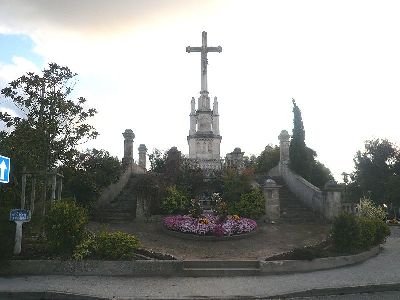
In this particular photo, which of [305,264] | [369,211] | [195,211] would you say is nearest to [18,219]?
[195,211]

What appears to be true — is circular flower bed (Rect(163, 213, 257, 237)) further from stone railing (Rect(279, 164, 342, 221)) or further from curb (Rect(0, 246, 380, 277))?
stone railing (Rect(279, 164, 342, 221))

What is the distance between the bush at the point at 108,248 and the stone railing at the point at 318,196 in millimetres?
9673

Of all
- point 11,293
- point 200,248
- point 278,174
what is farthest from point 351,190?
point 11,293

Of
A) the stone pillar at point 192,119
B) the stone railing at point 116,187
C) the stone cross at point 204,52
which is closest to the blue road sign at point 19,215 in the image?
the stone railing at point 116,187

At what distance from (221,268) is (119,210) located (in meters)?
9.23

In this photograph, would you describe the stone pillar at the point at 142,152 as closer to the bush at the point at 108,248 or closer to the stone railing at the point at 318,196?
the stone railing at the point at 318,196

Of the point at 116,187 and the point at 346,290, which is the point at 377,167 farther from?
the point at 346,290

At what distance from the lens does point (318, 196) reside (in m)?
19.9

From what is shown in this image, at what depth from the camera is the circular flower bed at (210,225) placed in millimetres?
15492

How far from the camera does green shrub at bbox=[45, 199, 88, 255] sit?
11391 mm

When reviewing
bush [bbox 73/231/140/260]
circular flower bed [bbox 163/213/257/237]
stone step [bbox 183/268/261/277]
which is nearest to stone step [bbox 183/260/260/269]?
stone step [bbox 183/268/261/277]

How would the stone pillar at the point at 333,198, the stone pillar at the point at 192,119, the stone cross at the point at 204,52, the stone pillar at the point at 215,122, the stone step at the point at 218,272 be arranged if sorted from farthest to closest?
1. the stone pillar at the point at 192,119
2. the stone pillar at the point at 215,122
3. the stone cross at the point at 204,52
4. the stone pillar at the point at 333,198
5. the stone step at the point at 218,272

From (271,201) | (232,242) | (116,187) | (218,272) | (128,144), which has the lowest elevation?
(218,272)

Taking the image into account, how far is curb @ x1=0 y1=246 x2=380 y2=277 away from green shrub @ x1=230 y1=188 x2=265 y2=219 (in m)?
6.81
